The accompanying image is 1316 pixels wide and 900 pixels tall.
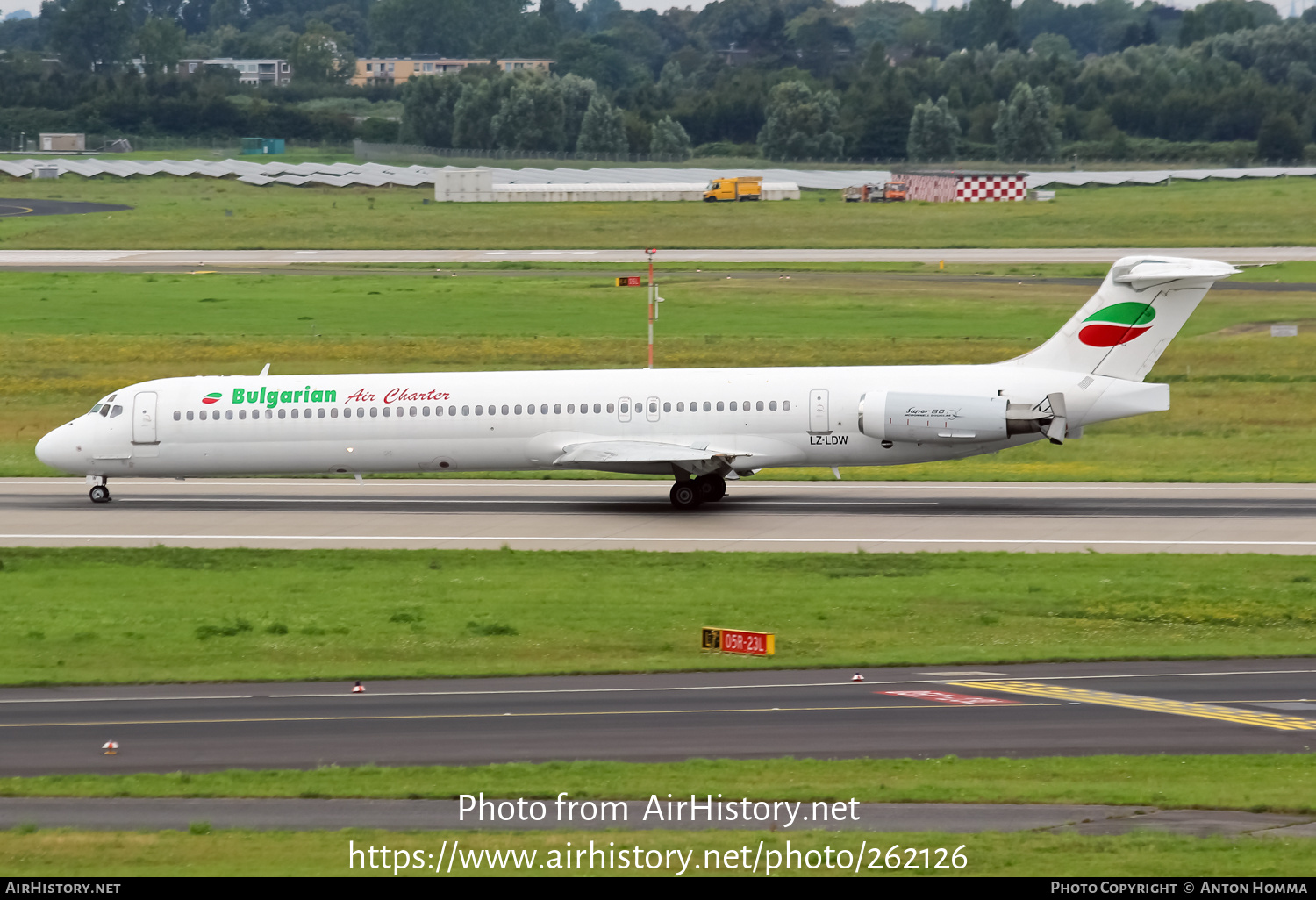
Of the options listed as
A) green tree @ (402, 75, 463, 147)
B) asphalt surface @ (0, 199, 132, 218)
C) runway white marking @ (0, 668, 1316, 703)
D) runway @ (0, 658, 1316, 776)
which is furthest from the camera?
green tree @ (402, 75, 463, 147)

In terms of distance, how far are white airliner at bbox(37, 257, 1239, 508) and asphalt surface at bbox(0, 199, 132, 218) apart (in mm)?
84225

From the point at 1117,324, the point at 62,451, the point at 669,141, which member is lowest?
the point at 62,451

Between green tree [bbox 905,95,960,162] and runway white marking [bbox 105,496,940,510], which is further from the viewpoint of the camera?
green tree [bbox 905,95,960,162]

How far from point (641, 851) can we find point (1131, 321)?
26.3 meters

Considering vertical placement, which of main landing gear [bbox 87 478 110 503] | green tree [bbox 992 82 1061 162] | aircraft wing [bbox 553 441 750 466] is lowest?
main landing gear [bbox 87 478 110 503]

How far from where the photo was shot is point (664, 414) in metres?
41.5

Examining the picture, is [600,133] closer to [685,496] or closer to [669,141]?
[669,141]

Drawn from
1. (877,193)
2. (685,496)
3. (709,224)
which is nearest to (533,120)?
(877,193)

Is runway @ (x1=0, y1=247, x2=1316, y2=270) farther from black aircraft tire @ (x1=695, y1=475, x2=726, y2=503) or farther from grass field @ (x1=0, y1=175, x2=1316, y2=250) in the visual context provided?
black aircraft tire @ (x1=695, y1=475, x2=726, y2=503)

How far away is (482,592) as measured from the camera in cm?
3244

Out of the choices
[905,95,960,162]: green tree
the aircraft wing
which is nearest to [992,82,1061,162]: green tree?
[905,95,960,162]: green tree

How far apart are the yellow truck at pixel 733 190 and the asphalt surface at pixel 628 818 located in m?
109

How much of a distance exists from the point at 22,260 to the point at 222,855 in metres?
87.0

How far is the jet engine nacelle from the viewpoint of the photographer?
39.3 meters
